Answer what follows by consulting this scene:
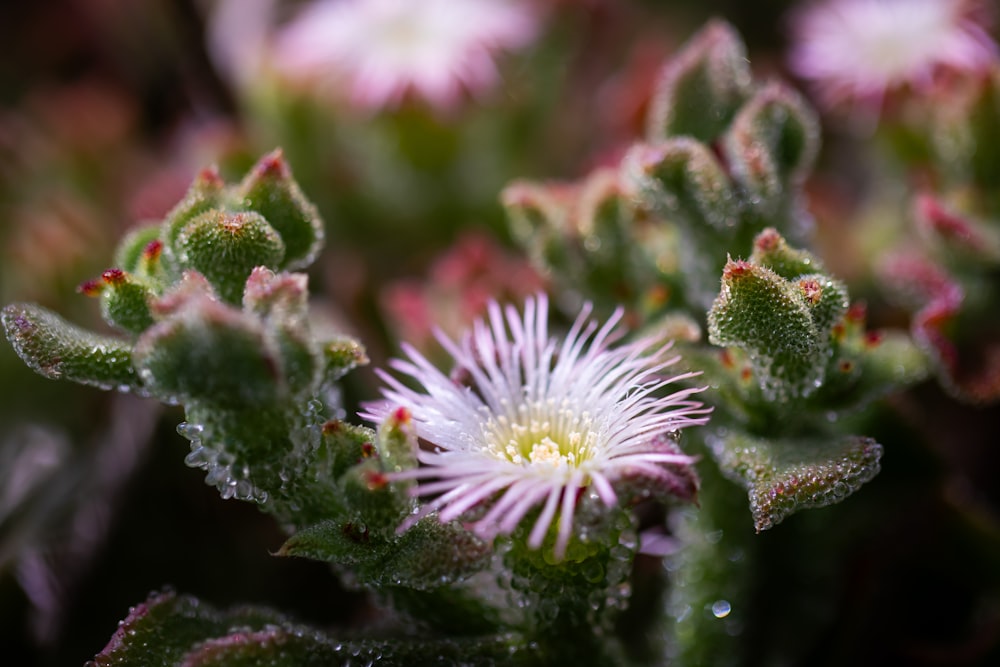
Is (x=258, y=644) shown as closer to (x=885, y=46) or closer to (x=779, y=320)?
(x=779, y=320)

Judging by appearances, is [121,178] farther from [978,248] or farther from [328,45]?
[978,248]

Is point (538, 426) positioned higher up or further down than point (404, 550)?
higher up

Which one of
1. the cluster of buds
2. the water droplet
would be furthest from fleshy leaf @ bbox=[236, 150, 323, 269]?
the water droplet

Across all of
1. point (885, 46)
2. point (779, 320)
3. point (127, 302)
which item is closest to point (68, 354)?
point (127, 302)

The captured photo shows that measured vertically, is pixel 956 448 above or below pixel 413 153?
below

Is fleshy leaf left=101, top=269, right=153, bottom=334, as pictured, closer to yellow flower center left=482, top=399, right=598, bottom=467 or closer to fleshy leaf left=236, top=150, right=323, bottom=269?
fleshy leaf left=236, top=150, right=323, bottom=269

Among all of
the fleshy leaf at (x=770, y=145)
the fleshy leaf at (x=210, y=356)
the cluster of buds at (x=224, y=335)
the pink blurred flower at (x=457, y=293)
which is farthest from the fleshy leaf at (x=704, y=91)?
the fleshy leaf at (x=210, y=356)

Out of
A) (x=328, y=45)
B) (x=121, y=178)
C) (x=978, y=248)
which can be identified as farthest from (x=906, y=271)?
(x=121, y=178)
